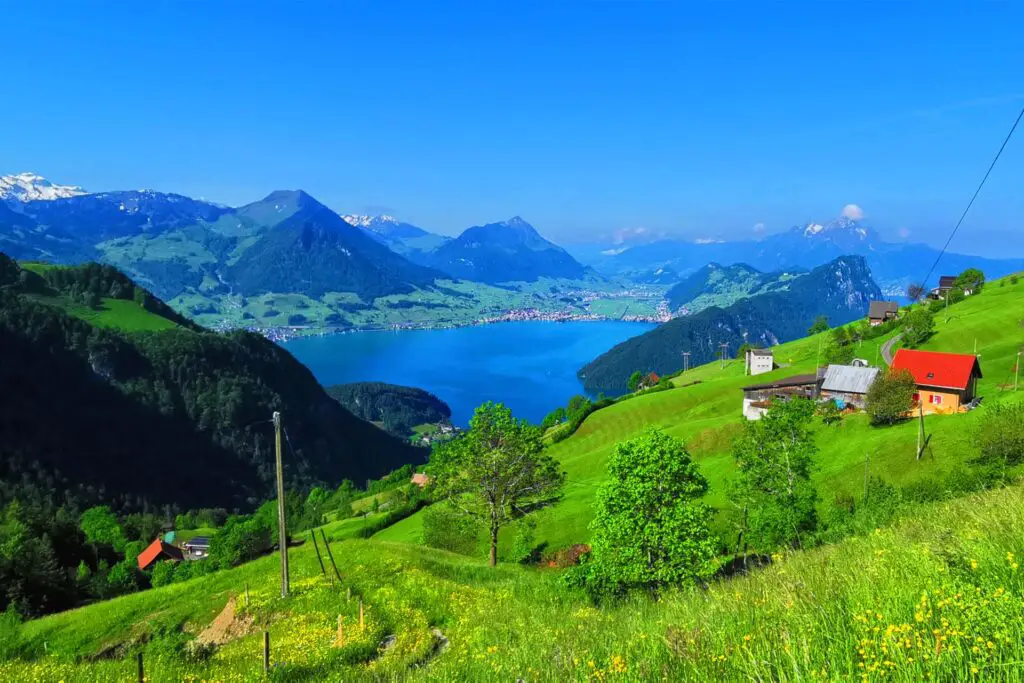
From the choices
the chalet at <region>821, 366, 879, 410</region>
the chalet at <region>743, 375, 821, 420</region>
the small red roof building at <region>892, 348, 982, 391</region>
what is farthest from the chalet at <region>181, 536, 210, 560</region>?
the small red roof building at <region>892, 348, 982, 391</region>

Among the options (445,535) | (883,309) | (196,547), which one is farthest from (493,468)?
(883,309)

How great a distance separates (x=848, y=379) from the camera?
7619 cm

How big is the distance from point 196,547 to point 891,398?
390 feet

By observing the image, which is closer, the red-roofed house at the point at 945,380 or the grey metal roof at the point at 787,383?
the red-roofed house at the point at 945,380

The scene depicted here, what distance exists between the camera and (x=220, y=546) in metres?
77.0

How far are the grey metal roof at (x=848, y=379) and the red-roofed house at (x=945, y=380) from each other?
6.89 metres

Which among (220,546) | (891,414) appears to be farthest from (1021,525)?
(220,546)

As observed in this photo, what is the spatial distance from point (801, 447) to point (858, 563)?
31.7m

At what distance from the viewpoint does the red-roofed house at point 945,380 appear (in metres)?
63.9

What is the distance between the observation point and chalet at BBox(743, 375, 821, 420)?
259 ft

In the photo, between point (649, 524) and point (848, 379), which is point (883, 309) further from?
point (649, 524)

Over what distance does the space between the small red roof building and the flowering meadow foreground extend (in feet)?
209

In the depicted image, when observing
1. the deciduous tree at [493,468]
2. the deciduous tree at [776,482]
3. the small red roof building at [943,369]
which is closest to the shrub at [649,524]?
the deciduous tree at [776,482]

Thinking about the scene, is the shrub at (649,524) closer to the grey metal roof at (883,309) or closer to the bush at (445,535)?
the bush at (445,535)
